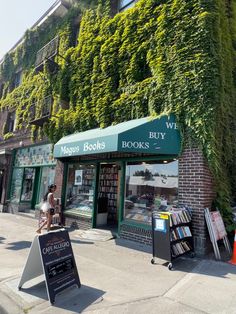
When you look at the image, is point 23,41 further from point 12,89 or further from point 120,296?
point 120,296

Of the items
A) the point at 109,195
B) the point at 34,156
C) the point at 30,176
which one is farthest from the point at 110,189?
the point at 30,176

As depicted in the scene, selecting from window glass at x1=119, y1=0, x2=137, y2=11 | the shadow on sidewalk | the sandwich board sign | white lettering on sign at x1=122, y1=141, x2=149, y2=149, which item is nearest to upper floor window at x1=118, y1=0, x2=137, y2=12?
window glass at x1=119, y1=0, x2=137, y2=11

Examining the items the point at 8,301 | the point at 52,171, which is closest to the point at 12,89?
the point at 52,171

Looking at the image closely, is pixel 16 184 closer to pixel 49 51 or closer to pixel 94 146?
pixel 49 51

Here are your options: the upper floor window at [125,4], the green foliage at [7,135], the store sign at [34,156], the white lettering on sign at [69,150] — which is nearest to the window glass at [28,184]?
the store sign at [34,156]

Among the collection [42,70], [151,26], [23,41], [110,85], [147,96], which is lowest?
[147,96]

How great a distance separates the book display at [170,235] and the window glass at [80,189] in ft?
13.6

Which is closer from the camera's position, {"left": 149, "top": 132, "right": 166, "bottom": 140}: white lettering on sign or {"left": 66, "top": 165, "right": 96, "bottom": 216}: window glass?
{"left": 149, "top": 132, "right": 166, "bottom": 140}: white lettering on sign

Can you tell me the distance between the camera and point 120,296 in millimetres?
4070

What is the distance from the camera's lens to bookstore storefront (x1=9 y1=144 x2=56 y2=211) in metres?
12.2

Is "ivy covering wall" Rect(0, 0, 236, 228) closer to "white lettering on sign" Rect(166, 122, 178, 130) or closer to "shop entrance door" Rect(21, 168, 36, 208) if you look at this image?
"white lettering on sign" Rect(166, 122, 178, 130)

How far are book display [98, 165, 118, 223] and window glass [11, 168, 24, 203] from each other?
5.56m

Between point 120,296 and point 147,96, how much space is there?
543cm

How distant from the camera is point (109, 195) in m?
10.9
